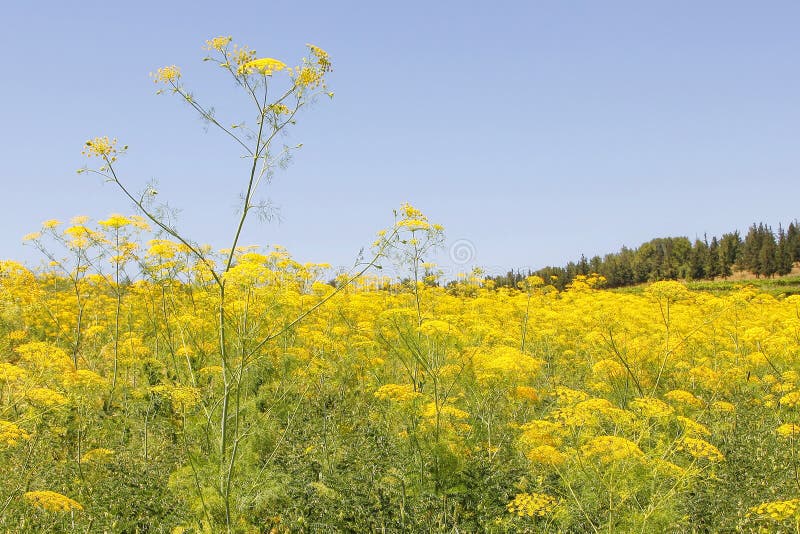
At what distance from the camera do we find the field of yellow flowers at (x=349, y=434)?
5.50 m

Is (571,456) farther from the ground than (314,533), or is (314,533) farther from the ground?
(571,456)

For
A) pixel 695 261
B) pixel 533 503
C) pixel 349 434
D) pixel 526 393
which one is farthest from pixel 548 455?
pixel 695 261

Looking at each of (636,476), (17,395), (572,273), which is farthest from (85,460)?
(572,273)

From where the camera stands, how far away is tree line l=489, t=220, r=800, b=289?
8019 centimetres

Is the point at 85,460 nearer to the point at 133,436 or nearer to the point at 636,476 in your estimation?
the point at 133,436

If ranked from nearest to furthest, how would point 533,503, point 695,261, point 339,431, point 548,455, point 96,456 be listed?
point 533,503
point 548,455
point 96,456
point 339,431
point 695,261

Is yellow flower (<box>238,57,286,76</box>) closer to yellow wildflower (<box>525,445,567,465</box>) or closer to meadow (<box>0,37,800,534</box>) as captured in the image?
meadow (<box>0,37,800,534</box>)

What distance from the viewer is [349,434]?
8.92 meters

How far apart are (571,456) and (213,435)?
3894mm

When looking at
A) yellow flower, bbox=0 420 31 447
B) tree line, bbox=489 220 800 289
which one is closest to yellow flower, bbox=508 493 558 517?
yellow flower, bbox=0 420 31 447

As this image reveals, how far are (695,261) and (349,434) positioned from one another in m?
90.6

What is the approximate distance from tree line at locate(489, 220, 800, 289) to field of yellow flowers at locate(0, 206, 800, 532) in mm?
68085

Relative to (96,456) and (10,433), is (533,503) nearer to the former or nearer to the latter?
(10,433)

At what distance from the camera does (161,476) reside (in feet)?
23.3
